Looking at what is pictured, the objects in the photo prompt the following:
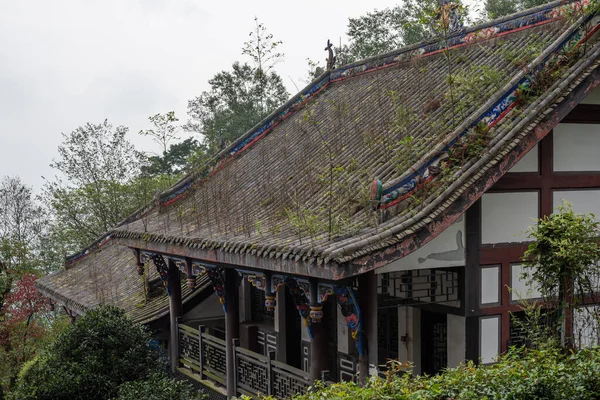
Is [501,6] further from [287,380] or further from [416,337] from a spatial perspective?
[287,380]

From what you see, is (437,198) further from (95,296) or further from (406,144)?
(95,296)

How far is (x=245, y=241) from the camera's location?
859cm

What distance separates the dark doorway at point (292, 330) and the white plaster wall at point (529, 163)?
16.8ft

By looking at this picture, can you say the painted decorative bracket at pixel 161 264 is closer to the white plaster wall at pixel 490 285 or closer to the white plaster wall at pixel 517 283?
the white plaster wall at pixel 490 285

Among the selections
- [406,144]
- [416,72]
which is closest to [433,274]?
[406,144]

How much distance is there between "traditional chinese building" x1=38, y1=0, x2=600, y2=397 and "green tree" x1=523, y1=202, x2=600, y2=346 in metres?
0.55

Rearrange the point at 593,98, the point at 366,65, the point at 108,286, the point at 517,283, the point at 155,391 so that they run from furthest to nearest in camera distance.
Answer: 1. the point at 108,286
2. the point at 366,65
3. the point at 155,391
4. the point at 593,98
5. the point at 517,283

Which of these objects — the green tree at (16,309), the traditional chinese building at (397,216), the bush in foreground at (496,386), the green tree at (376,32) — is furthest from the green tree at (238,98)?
the bush in foreground at (496,386)

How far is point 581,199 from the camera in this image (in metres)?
8.73

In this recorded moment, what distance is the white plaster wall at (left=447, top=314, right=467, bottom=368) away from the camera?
850 cm

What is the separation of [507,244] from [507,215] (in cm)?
36

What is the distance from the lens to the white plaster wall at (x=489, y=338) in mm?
8281

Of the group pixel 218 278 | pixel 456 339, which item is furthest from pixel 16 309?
pixel 456 339

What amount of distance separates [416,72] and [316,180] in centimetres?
347
